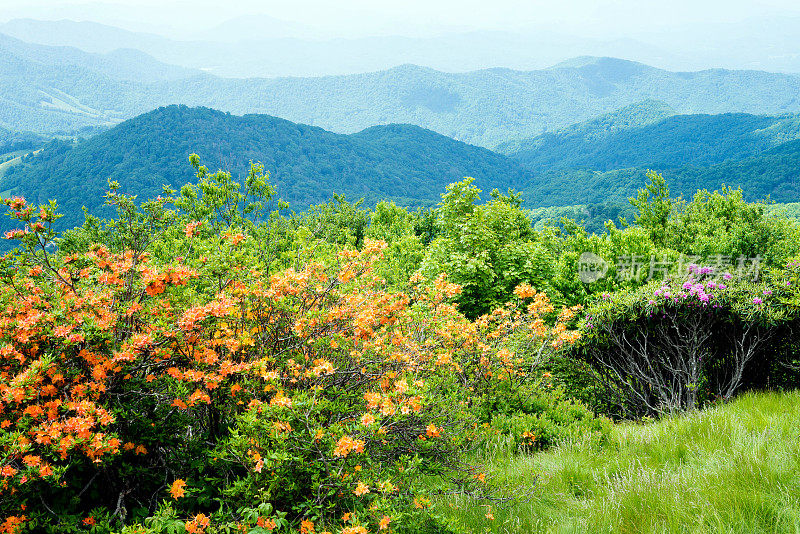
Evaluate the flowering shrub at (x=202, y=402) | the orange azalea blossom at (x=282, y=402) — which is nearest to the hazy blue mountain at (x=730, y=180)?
the flowering shrub at (x=202, y=402)

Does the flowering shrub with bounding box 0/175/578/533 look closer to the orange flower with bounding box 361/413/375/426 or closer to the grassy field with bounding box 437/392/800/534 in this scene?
the orange flower with bounding box 361/413/375/426

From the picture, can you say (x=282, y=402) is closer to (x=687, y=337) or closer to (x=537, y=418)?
(x=537, y=418)

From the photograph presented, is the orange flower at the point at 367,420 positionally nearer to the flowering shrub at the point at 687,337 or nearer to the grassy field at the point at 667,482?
the grassy field at the point at 667,482

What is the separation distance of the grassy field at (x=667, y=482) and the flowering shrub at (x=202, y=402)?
49cm

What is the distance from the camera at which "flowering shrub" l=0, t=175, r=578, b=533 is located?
2.92 metres

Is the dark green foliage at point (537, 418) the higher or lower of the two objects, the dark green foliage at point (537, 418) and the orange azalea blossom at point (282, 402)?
the lower

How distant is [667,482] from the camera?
3.68 m

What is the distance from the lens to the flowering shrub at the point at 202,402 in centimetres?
292

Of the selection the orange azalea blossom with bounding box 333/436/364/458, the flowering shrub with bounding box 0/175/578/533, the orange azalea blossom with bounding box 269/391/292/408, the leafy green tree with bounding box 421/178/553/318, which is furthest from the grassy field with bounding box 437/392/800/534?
the leafy green tree with bounding box 421/178/553/318

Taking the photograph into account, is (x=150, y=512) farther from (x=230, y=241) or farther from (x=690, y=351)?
(x=690, y=351)

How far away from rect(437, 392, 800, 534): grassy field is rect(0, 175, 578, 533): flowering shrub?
0.49 m

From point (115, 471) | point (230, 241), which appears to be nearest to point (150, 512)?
point (115, 471)

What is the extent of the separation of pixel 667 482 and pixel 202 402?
11.9 feet

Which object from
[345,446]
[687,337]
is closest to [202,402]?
[345,446]
